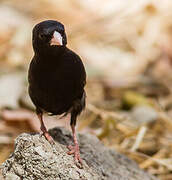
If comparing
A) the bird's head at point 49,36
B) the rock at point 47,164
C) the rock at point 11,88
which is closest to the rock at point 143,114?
the rock at point 11,88

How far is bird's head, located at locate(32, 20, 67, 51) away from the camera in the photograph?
3.26 m

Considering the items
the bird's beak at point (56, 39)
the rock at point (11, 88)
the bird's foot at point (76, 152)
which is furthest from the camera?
the rock at point (11, 88)

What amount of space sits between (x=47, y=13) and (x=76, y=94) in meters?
6.17

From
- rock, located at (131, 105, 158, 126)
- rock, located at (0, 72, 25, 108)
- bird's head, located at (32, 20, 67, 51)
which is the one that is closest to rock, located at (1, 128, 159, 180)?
bird's head, located at (32, 20, 67, 51)

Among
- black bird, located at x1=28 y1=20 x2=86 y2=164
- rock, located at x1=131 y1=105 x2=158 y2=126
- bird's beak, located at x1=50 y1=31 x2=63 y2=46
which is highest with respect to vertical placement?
bird's beak, located at x1=50 y1=31 x2=63 y2=46

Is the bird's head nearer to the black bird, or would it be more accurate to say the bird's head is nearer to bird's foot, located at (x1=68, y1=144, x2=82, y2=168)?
the black bird

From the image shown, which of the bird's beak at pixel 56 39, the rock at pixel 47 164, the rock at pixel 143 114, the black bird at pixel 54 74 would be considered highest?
the bird's beak at pixel 56 39

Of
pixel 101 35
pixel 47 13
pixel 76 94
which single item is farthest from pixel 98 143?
pixel 47 13

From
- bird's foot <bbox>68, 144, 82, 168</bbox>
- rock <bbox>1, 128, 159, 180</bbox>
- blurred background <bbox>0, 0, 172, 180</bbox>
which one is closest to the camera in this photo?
rock <bbox>1, 128, 159, 180</bbox>

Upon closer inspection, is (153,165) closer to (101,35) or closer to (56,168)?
(56,168)

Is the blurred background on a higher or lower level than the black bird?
lower

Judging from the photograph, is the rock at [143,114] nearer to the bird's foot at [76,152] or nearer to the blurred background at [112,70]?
the blurred background at [112,70]

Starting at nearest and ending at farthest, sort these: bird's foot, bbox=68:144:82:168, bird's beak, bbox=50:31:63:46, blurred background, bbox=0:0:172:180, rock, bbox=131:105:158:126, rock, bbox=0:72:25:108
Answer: bird's beak, bbox=50:31:63:46 → bird's foot, bbox=68:144:82:168 → blurred background, bbox=0:0:172:180 → rock, bbox=131:105:158:126 → rock, bbox=0:72:25:108

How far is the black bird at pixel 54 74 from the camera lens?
3320 mm
